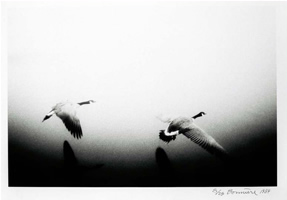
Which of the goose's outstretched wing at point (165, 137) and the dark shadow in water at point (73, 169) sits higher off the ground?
the goose's outstretched wing at point (165, 137)

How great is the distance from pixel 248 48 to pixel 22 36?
34.0 inches

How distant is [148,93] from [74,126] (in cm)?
31

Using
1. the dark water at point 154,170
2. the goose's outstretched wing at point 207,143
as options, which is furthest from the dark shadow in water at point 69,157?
the goose's outstretched wing at point 207,143

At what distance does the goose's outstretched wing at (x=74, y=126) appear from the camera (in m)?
1.23

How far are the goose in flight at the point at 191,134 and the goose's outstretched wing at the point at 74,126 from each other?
0.31 meters

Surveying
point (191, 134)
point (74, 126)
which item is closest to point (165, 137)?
point (191, 134)

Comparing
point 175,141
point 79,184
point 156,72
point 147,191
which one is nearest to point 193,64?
point 156,72

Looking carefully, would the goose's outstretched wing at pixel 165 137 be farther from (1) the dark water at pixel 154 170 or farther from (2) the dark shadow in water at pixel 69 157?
(2) the dark shadow in water at pixel 69 157

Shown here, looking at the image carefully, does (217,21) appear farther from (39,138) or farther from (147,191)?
(39,138)

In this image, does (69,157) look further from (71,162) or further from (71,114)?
(71,114)

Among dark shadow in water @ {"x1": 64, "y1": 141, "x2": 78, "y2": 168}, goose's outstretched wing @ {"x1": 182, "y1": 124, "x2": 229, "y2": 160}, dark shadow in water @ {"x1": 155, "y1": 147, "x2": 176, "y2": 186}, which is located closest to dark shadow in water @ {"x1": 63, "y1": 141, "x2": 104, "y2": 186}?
dark shadow in water @ {"x1": 64, "y1": 141, "x2": 78, "y2": 168}

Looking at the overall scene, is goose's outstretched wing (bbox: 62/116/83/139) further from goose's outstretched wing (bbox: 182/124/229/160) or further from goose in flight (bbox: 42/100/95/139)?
goose's outstretched wing (bbox: 182/124/229/160)
